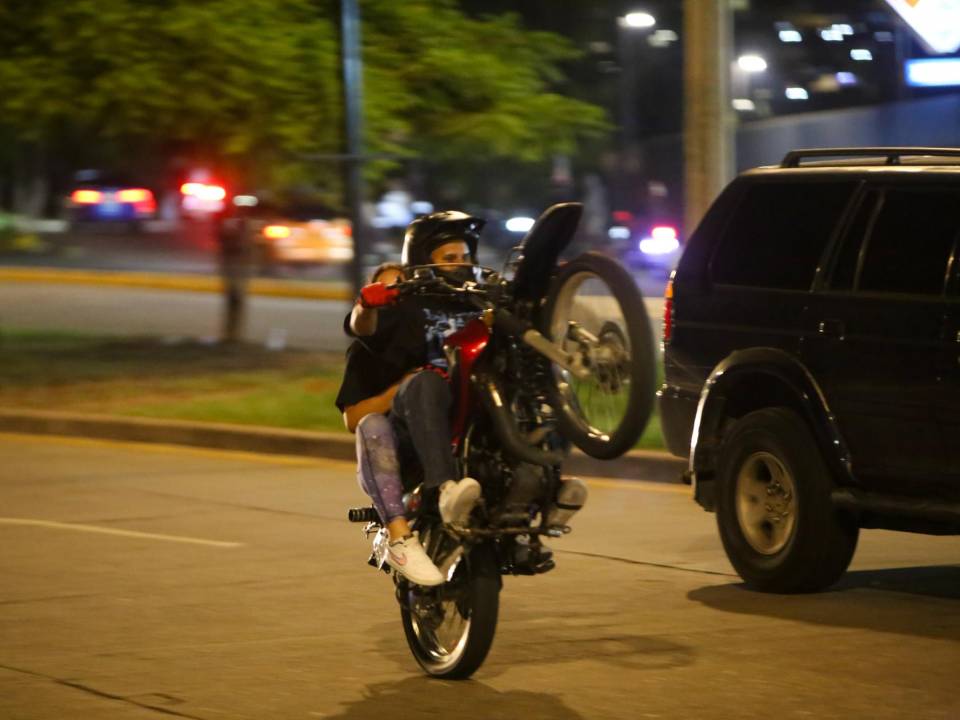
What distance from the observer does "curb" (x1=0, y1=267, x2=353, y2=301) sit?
31047 mm

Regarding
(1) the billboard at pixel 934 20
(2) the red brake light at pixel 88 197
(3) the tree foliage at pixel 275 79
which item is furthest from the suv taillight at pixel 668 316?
(2) the red brake light at pixel 88 197

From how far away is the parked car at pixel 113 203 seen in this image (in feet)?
157

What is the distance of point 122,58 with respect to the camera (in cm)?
1753

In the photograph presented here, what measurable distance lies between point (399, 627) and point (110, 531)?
3.28 meters

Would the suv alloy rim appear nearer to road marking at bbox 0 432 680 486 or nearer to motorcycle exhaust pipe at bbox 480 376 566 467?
motorcycle exhaust pipe at bbox 480 376 566 467

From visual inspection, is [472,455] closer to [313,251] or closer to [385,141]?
[385,141]

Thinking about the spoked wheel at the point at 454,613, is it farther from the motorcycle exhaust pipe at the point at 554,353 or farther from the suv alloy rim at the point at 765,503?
the suv alloy rim at the point at 765,503

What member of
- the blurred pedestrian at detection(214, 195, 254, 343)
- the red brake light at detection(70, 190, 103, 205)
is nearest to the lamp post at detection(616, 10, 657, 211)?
the blurred pedestrian at detection(214, 195, 254, 343)

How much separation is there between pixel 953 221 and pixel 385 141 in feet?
38.6

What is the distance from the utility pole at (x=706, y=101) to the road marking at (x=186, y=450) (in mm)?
3221

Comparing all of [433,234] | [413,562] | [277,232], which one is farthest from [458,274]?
[277,232]

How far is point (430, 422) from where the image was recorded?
6.65m

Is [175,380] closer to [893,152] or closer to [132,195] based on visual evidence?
[893,152]

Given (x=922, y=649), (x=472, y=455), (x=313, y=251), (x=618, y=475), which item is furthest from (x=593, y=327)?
(x=313, y=251)
